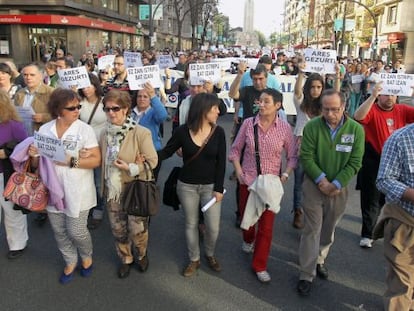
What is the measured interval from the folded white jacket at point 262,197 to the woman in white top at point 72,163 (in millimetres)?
1470

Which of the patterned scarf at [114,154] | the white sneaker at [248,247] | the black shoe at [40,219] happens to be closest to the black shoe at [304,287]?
the white sneaker at [248,247]

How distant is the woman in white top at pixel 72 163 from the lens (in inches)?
137

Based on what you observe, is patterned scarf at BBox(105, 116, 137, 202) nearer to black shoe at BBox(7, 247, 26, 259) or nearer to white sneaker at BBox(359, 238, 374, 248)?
black shoe at BBox(7, 247, 26, 259)

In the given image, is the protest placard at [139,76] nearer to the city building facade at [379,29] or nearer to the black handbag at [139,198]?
the black handbag at [139,198]

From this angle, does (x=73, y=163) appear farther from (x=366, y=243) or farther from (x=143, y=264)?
(x=366, y=243)

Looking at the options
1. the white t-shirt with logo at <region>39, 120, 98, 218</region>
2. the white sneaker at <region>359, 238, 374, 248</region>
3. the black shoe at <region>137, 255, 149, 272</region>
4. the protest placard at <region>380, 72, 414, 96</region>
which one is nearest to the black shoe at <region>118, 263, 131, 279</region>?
the black shoe at <region>137, 255, 149, 272</region>

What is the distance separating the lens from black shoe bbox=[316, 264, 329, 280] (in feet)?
13.0

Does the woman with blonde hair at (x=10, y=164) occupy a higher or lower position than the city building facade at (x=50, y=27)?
lower

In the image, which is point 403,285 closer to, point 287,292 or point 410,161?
point 410,161

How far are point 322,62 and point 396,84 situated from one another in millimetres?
1695

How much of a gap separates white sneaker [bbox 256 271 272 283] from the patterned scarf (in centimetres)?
155

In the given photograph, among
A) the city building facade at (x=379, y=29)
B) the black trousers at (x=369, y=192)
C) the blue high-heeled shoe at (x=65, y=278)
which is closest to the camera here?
the blue high-heeled shoe at (x=65, y=278)

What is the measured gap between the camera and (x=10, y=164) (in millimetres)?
4102

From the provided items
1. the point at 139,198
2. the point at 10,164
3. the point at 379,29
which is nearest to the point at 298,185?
the point at 139,198
